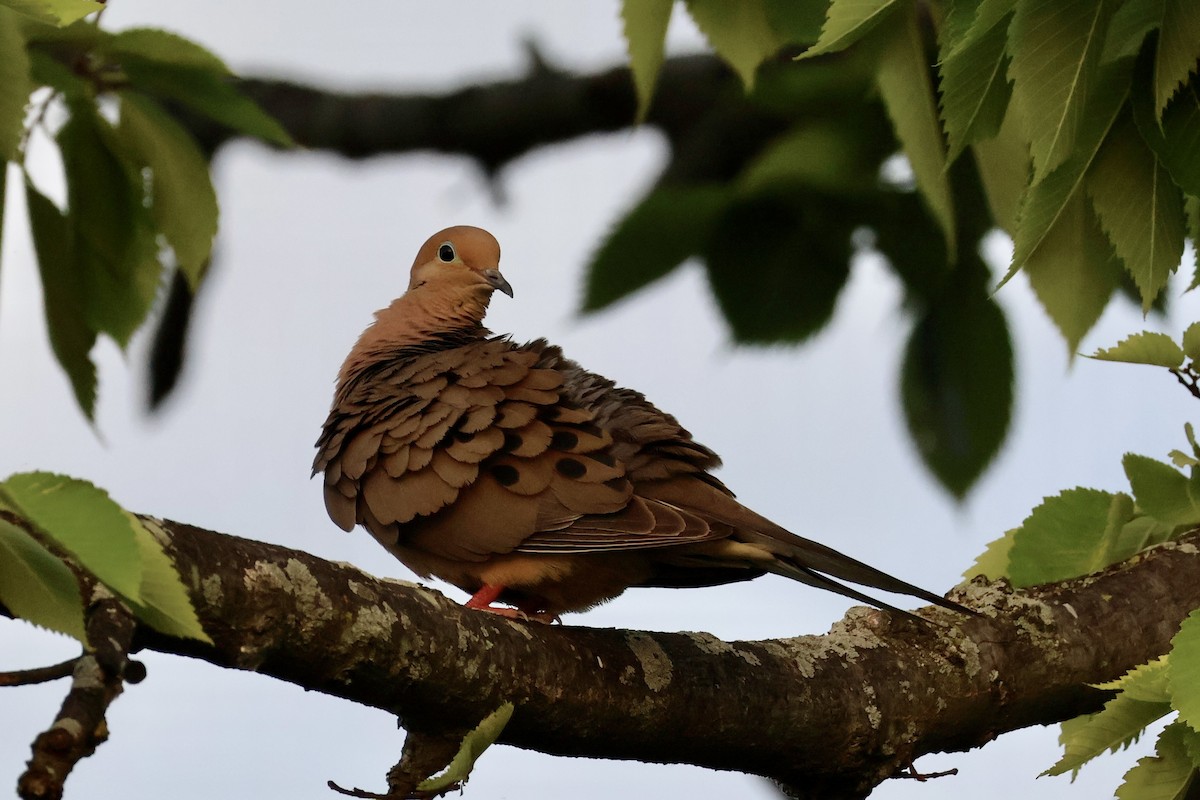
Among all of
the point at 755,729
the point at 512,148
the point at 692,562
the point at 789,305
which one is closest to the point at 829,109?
the point at 789,305

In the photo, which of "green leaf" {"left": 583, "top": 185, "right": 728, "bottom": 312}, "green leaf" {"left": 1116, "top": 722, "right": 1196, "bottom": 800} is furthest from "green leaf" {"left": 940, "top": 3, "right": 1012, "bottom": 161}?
"green leaf" {"left": 583, "top": 185, "right": 728, "bottom": 312}

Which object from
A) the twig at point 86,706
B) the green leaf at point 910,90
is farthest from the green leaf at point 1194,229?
the twig at point 86,706

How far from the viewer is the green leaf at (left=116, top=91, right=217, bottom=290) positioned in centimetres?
291

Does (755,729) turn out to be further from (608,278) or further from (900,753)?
(608,278)

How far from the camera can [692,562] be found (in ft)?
8.80

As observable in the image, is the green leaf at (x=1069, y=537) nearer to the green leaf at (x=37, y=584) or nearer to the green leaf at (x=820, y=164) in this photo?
the green leaf at (x=820, y=164)

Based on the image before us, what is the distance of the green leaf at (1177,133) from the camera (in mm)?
2014

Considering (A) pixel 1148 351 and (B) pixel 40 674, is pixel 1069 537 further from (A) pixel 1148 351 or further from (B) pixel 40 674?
(B) pixel 40 674

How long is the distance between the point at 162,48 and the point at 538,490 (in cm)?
114

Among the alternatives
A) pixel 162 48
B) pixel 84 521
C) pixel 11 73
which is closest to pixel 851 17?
pixel 84 521

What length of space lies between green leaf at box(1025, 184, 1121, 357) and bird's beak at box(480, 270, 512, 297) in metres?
1.43

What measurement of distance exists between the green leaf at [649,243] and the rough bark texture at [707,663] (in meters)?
1.38

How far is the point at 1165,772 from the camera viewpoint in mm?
2121

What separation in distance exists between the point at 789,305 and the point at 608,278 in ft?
1.71
